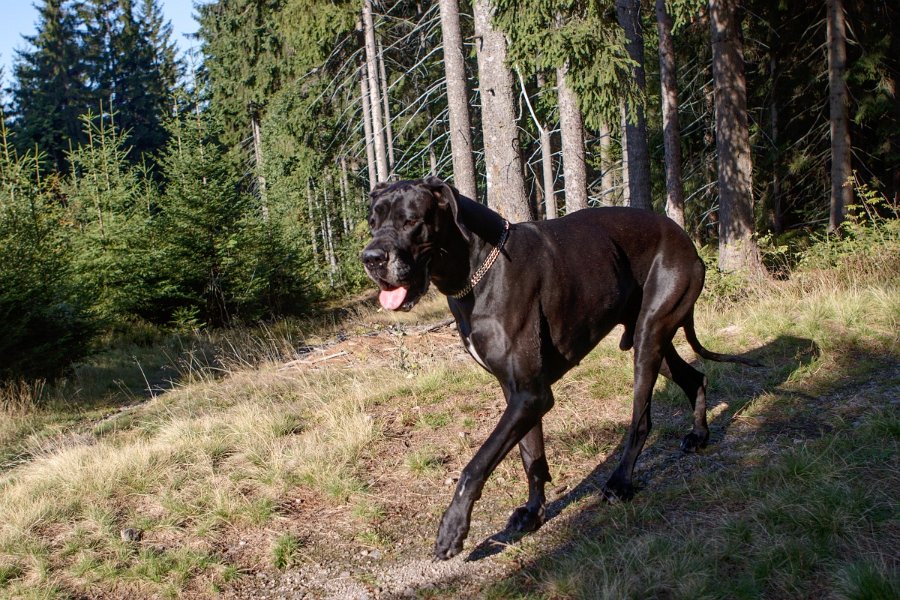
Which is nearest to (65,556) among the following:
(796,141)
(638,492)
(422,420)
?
(422,420)

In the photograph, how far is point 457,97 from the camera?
37.2ft

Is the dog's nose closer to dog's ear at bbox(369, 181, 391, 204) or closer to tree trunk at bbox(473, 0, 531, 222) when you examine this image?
dog's ear at bbox(369, 181, 391, 204)

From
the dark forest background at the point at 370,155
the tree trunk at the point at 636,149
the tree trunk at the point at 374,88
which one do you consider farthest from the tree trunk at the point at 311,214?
the tree trunk at the point at 636,149

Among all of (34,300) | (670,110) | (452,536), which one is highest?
(670,110)

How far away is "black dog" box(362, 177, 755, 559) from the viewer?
11.3 ft

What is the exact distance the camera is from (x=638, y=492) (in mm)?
4230

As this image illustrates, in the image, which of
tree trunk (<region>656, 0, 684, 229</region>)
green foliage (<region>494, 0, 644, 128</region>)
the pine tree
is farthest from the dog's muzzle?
the pine tree

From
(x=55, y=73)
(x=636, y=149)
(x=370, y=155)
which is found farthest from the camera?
(x=55, y=73)

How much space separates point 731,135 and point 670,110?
2914mm

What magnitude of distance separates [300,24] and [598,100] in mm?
10276

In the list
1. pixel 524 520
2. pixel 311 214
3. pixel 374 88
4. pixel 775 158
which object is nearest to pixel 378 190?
pixel 524 520

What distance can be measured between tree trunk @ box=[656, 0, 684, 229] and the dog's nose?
1236cm

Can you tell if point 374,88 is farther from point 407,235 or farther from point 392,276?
point 392,276

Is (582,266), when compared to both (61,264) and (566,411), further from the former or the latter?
(61,264)
